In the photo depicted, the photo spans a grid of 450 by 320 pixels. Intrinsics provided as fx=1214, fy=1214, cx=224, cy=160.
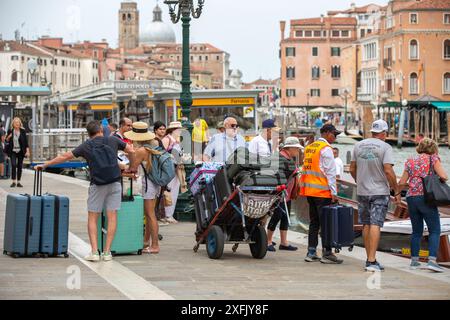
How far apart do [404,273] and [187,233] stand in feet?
15.1

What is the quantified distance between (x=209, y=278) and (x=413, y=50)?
103 meters

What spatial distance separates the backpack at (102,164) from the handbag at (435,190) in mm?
3209

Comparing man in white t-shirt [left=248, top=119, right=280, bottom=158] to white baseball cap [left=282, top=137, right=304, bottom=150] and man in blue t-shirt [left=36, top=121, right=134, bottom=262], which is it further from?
man in blue t-shirt [left=36, top=121, right=134, bottom=262]

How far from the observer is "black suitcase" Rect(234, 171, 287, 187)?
1270 centimetres

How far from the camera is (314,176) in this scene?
13109mm

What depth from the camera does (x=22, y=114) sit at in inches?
1705

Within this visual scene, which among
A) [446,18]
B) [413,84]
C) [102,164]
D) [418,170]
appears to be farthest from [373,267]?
[413,84]

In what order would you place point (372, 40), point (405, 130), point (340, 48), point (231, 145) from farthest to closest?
point (340, 48) → point (372, 40) → point (405, 130) → point (231, 145)

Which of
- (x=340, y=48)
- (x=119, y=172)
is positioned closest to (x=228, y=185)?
(x=119, y=172)

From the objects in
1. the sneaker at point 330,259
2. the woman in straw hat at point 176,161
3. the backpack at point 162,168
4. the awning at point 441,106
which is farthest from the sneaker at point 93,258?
the awning at point 441,106

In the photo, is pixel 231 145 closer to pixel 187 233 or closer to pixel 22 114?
pixel 187 233

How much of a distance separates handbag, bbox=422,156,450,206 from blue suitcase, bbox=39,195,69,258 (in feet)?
12.3

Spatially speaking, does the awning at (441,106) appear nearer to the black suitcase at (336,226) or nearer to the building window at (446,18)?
the building window at (446,18)

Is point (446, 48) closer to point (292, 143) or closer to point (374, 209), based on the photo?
point (292, 143)
